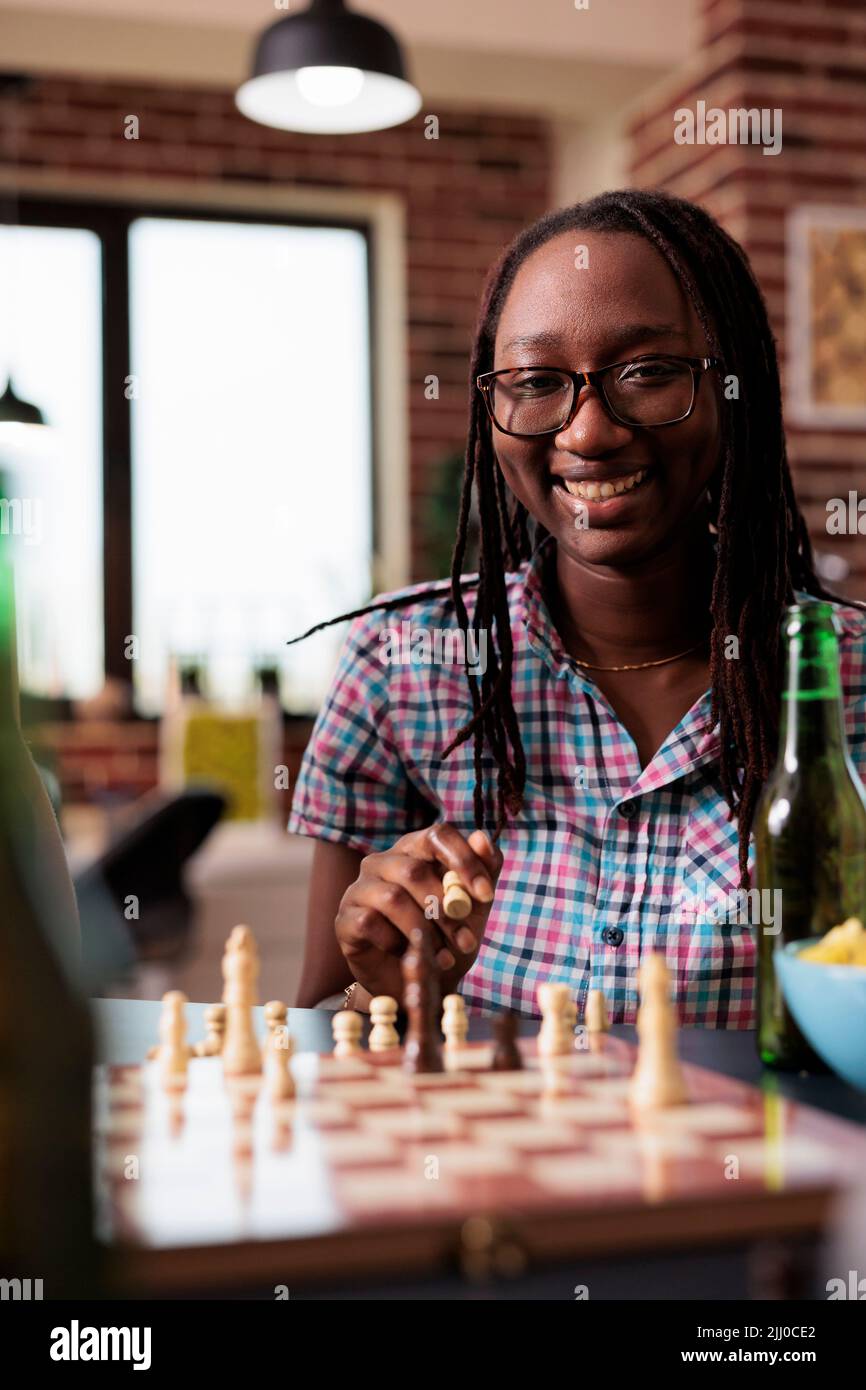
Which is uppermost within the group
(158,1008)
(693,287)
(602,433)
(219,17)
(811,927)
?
(219,17)

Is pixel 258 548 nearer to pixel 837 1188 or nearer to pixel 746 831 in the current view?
pixel 746 831

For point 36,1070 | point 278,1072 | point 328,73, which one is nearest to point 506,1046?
point 278,1072

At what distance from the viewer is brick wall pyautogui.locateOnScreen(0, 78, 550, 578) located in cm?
498

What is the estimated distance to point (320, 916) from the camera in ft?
4.87

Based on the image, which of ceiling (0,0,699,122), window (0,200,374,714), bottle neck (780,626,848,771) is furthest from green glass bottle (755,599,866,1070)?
window (0,200,374,714)

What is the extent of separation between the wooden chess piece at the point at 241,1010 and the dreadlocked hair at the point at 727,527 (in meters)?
0.38

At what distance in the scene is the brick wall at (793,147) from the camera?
4.09 meters

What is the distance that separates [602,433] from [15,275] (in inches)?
162

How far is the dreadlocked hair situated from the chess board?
523 millimetres

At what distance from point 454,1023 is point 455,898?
86 mm

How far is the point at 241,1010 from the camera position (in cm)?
96

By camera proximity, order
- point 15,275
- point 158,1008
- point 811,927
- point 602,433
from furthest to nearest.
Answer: point 15,275
point 602,433
point 158,1008
point 811,927

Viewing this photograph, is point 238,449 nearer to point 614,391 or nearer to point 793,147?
point 793,147

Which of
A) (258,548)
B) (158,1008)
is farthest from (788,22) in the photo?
(158,1008)
